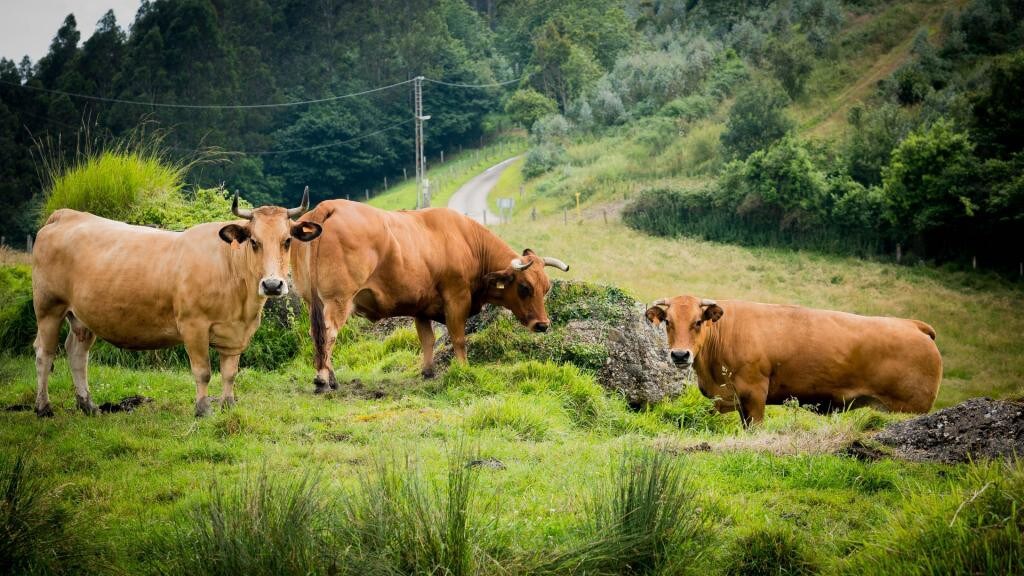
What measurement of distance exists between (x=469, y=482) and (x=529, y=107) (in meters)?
91.3

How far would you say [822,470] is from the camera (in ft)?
27.3

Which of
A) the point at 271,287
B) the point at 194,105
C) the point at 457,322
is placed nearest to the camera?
the point at 271,287

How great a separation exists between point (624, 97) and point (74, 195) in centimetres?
7565

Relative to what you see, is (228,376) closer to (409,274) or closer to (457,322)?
(409,274)

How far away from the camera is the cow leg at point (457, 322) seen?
1384 cm

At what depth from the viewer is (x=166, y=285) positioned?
Answer: 411 inches

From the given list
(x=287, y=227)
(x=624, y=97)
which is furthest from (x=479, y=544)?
(x=624, y=97)

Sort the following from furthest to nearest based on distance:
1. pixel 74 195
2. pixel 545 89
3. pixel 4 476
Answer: pixel 545 89 → pixel 74 195 → pixel 4 476

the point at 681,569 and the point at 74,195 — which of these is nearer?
the point at 681,569

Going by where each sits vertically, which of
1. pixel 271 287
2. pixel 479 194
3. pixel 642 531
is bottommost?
pixel 479 194

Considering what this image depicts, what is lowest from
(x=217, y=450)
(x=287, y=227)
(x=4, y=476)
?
(x=217, y=450)

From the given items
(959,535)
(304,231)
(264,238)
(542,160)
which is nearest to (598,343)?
(304,231)

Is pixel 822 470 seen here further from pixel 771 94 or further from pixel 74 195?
pixel 771 94

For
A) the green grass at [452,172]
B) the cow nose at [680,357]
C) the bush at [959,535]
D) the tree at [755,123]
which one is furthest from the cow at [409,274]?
the green grass at [452,172]
